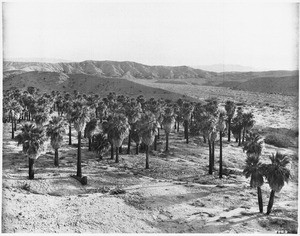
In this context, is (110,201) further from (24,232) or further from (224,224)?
(224,224)

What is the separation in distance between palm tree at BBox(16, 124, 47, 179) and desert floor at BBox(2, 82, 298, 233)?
3.12 metres

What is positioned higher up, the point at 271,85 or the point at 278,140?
the point at 271,85

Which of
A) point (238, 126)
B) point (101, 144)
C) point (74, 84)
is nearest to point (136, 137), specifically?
point (101, 144)

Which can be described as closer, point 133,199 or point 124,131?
point 133,199

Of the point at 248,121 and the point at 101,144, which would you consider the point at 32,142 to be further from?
the point at 248,121

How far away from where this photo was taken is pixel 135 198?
3759 centimetres

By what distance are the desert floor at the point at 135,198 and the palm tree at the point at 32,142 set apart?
3117 mm

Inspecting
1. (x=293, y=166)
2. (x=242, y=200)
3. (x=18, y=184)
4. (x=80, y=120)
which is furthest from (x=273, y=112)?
(x=18, y=184)

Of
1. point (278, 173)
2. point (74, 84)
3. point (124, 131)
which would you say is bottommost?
point (278, 173)

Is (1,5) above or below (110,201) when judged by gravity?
above

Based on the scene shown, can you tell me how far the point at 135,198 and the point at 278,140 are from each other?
51.1 meters

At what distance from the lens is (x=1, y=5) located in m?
28.4

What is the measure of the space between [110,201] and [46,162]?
731 inches

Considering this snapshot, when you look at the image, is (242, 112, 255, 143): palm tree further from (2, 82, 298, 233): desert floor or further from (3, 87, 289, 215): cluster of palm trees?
(2, 82, 298, 233): desert floor
